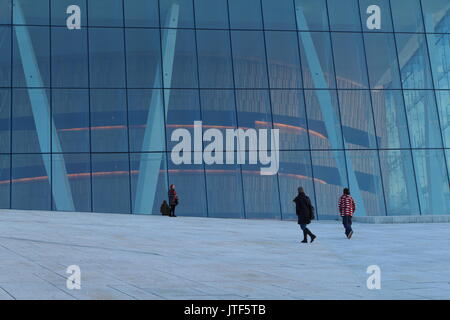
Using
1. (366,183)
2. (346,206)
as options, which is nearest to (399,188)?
(366,183)

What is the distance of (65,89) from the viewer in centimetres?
3047

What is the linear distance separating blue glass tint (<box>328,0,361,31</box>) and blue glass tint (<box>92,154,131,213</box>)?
12354mm

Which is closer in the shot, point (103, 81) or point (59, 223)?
point (59, 223)

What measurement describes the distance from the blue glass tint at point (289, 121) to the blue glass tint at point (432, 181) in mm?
5273

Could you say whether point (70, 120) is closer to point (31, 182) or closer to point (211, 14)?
point (31, 182)

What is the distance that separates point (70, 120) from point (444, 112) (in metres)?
17.2

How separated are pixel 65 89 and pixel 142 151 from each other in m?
4.37

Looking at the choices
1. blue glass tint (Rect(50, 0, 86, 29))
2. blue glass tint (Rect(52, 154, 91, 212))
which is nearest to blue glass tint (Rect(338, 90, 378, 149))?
blue glass tint (Rect(52, 154, 91, 212))

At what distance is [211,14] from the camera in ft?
107

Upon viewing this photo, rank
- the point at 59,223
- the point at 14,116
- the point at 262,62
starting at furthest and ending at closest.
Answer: the point at 262,62, the point at 14,116, the point at 59,223

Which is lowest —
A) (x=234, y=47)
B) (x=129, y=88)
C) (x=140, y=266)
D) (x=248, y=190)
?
(x=140, y=266)

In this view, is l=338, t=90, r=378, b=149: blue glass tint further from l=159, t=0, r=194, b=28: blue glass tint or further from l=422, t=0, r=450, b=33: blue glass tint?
l=159, t=0, r=194, b=28: blue glass tint
